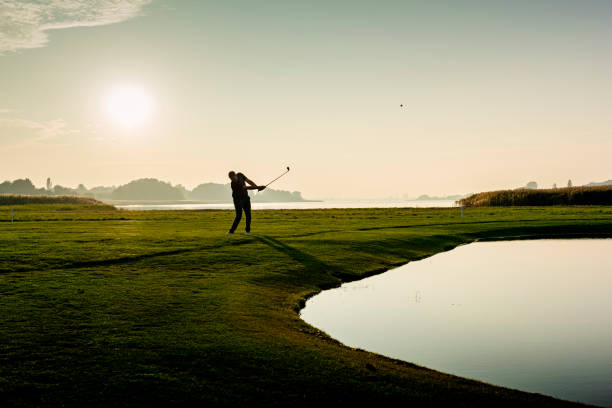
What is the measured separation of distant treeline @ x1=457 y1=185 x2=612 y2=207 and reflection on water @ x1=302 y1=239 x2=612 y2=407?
8169 cm

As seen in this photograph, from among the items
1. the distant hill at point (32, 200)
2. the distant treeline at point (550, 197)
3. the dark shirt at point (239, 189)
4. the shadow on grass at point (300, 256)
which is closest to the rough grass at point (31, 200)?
the distant hill at point (32, 200)

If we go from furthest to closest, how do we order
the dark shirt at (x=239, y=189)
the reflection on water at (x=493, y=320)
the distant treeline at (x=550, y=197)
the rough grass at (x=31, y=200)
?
1. the rough grass at (x=31, y=200)
2. the distant treeline at (x=550, y=197)
3. the dark shirt at (x=239, y=189)
4. the reflection on water at (x=493, y=320)

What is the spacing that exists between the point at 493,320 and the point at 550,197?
9991 centimetres

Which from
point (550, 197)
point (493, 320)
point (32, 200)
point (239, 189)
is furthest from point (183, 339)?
point (32, 200)

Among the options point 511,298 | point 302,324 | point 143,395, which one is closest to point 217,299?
point 302,324

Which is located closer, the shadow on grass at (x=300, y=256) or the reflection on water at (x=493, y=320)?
the reflection on water at (x=493, y=320)

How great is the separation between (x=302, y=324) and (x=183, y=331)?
3765mm

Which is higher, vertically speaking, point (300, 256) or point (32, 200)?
point (32, 200)

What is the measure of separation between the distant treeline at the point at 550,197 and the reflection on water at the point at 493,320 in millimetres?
81693

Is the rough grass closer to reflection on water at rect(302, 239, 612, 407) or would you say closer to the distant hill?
the distant hill

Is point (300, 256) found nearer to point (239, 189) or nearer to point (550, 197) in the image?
point (239, 189)

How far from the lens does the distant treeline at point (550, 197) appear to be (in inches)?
3984

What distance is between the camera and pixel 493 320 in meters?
15.6

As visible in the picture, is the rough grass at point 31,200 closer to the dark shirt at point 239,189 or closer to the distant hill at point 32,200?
the distant hill at point 32,200
